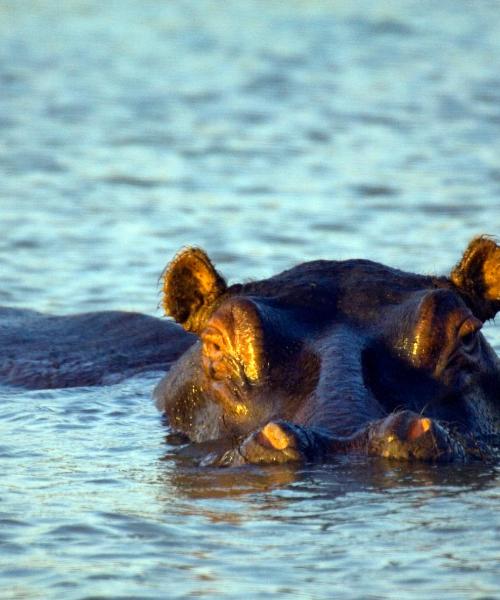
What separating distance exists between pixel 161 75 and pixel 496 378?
58.2 ft

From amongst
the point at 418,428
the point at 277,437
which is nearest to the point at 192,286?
the point at 277,437

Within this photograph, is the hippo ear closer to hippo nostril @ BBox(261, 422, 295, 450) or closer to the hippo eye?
the hippo eye

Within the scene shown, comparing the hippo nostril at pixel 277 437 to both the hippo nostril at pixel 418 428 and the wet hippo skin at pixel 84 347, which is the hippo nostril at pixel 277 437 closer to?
the hippo nostril at pixel 418 428

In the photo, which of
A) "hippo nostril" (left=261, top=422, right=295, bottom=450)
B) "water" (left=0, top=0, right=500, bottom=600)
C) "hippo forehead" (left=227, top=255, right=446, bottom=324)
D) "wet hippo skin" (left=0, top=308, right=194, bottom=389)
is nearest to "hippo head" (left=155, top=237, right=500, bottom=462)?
"hippo forehead" (left=227, top=255, right=446, bottom=324)

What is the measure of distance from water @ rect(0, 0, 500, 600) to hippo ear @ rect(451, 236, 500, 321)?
64.1 inches

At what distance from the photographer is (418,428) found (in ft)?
22.8

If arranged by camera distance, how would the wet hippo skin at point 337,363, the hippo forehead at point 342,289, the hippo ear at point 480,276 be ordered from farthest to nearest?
the hippo ear at point 480,276
the hippo forehead at point 342,289
the wet hippo skin at point 337,363

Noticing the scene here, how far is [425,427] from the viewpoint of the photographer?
22.9ft

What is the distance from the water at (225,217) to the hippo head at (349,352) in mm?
429

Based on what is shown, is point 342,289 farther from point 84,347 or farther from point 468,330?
point 84,347

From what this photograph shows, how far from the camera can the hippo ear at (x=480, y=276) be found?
8906 mm

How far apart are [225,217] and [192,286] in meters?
7.26

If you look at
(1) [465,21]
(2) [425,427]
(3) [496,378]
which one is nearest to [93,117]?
(1) [465,21]

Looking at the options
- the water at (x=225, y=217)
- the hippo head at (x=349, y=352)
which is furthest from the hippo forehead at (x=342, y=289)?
the water at (x=225, y=217)
